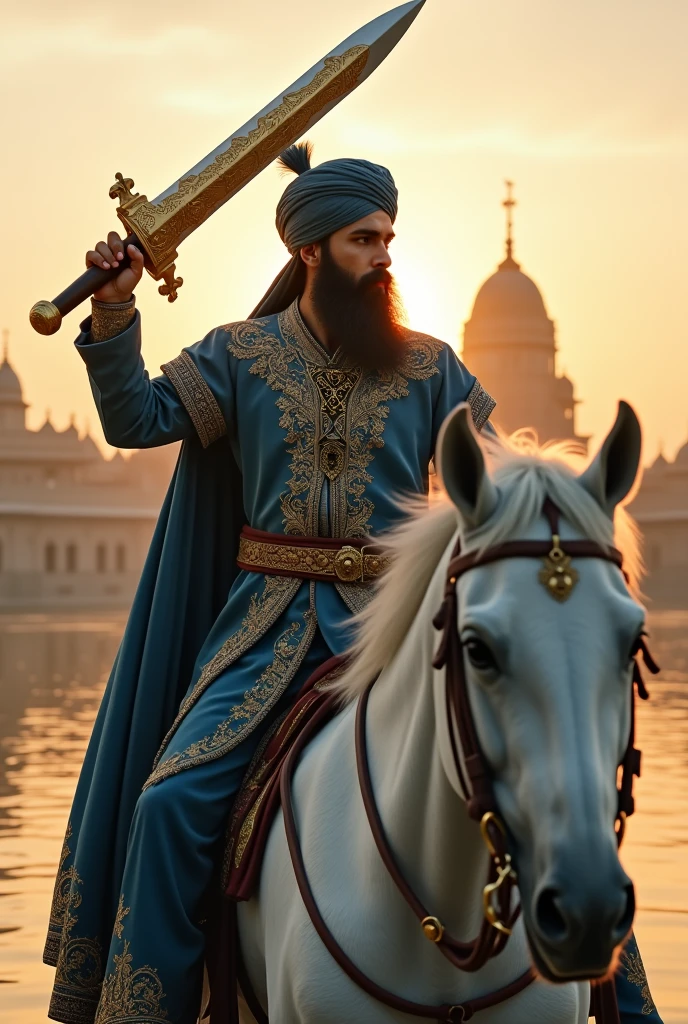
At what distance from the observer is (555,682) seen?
5.45 ft

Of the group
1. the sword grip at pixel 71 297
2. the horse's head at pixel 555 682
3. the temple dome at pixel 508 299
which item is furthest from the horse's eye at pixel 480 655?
the temple dome at pixel 508 299

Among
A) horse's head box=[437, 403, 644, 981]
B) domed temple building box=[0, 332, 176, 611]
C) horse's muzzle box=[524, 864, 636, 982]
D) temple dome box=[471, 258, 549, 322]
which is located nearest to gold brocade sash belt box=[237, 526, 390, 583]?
horse's head box=[437, 403, 644, 981]

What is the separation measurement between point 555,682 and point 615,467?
1.03ft

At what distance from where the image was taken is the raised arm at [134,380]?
2.92 metres

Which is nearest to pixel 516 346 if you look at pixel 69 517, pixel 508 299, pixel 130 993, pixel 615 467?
pixel 508 299

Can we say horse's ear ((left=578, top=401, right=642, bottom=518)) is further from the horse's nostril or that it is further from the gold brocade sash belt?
the gold brocade sash belt

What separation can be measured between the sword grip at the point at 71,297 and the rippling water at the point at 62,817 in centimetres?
265

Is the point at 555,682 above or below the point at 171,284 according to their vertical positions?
below

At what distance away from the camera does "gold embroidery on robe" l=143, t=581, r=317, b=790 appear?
2.68m

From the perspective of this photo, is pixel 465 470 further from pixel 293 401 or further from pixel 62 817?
pixel 62 817

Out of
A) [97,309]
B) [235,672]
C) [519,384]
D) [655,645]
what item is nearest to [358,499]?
[235,672]

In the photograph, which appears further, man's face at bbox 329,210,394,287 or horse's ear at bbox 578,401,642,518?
man's face at bbox 329,210,394,287

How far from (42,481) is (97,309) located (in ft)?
165

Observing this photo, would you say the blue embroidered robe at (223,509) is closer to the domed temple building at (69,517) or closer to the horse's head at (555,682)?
the horse's head at (555,682)
